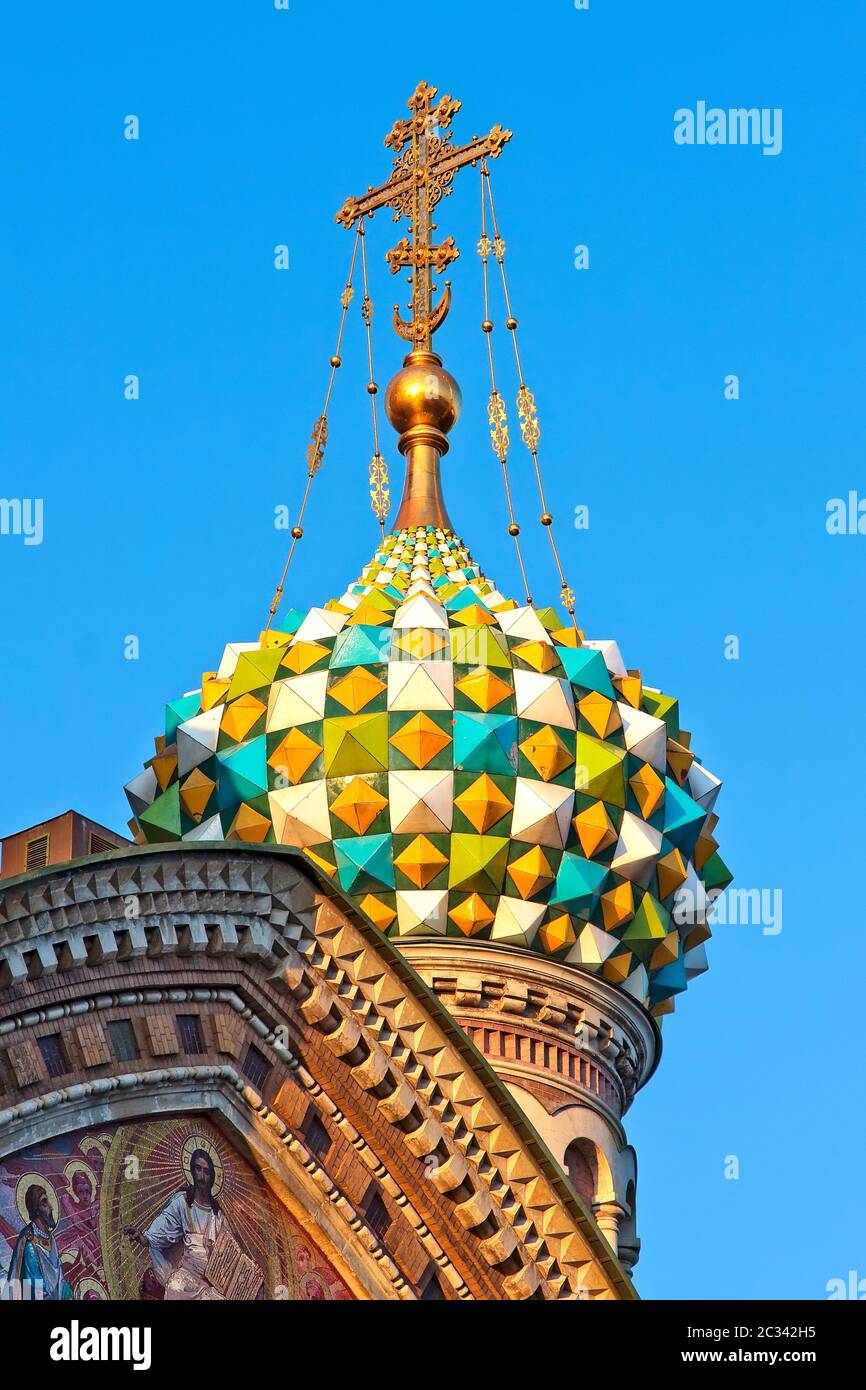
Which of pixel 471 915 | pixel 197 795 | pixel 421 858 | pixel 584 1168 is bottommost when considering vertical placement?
pixel 584 1168

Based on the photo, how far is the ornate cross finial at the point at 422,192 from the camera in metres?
25.3

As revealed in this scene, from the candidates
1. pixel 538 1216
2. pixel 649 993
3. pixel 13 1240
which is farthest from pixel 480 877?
pixel 13 1240

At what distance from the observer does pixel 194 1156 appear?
529 inches

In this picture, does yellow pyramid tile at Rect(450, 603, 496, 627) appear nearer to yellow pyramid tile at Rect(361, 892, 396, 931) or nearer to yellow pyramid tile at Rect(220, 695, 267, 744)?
yellow pyramid tile at Rect(220, 695, 267, 744)

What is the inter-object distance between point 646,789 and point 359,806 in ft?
7.27

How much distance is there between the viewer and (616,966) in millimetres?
21453

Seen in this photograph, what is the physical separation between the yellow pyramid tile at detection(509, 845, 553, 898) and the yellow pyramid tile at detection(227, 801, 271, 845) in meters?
1.80

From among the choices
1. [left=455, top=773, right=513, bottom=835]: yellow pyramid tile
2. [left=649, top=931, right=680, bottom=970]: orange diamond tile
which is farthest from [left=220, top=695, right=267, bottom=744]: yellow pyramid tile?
[left=649, top=931, right=680, bottom=970]: orange diamond tile

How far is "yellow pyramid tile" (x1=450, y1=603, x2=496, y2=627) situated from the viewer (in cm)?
2186

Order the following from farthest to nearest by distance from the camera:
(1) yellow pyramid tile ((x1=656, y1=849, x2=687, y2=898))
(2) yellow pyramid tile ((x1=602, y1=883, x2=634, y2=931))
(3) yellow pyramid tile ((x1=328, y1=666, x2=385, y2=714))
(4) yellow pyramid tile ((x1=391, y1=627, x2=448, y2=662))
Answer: (1) yellow pyramid tile ((x1=656, y1=849, x2=687, y2=898))
(4) yellow pyramid tile ((x1=391, y1=627, x2=448, y2=662))
(2) yellow pyramid tile ((x1=602, y1=883, x2=634, y2=931))
(3) yellow pyramid tile ((x1=328, y1=666, x2=385, y2=714))

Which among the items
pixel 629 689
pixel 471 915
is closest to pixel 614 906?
pixel 471 915

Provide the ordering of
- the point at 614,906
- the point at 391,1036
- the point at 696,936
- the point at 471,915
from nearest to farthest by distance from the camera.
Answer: the point at 391,1036
the point at 471,915
the point at 614,906
the point at 696,936

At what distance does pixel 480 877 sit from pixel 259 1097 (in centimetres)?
713

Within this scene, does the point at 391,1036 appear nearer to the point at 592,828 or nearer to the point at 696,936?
the point at 592,828
